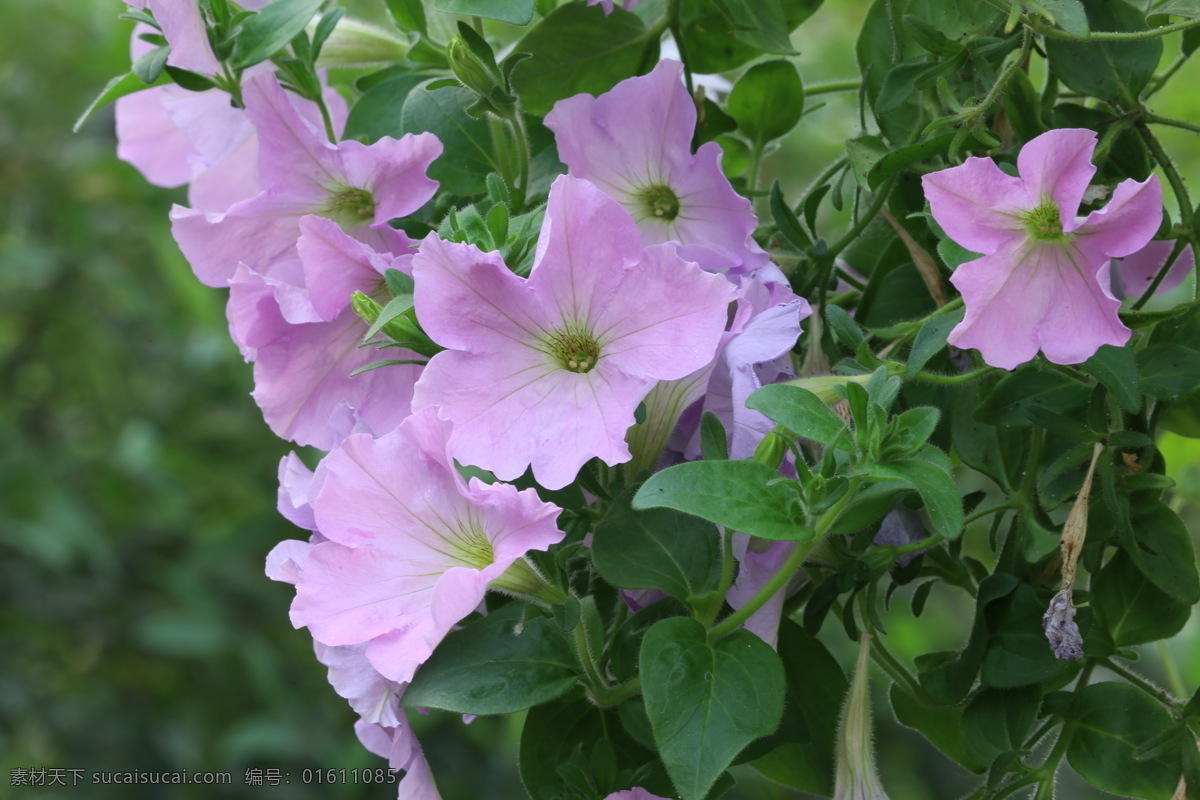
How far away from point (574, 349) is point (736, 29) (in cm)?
20

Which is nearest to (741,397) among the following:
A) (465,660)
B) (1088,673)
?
(465,660)

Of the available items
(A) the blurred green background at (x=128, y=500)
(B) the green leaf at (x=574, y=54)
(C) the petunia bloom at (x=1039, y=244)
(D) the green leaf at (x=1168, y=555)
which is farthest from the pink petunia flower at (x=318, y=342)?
(A) the blurred green background at (x=128, y=500)

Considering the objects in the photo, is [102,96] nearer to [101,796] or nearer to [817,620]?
[817,620]

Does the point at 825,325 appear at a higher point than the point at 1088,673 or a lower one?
higher

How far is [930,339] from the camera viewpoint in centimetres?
42

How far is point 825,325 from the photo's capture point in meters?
0.51

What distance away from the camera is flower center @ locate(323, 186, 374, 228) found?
498 millimetres

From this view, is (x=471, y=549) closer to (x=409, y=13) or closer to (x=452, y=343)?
(x=452, y=343)

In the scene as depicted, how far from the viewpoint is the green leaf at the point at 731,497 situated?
0.36 m

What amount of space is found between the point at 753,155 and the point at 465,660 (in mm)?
309

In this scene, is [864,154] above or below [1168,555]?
above

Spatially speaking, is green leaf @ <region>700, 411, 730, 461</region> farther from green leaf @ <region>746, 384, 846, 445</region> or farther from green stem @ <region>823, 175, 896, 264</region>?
green stem @ <region>823, 175, 896, 264</region>

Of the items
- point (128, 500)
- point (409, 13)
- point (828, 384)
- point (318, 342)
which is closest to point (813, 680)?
point (828, 384)

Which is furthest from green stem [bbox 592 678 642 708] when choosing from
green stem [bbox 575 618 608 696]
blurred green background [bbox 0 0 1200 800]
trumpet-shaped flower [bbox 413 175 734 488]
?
blurred green background [bbox 0 0 1200 800]
